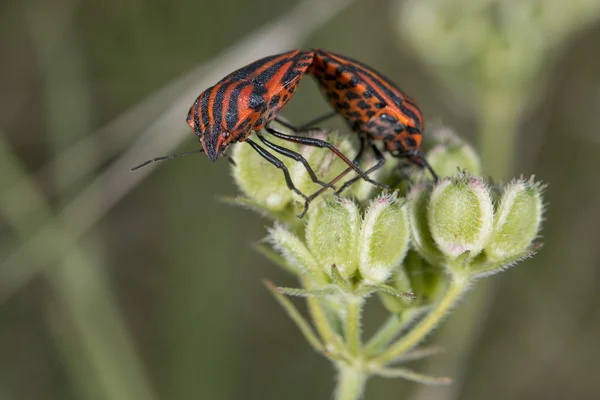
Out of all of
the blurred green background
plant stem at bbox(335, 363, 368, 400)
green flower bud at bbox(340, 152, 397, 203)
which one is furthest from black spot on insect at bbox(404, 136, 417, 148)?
the blurred green background

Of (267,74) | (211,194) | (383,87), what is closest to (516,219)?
(383,87)

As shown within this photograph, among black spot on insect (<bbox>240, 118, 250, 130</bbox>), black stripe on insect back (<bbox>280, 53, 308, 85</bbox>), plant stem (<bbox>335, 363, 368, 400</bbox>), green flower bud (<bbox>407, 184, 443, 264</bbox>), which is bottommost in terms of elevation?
plant stem (<bbox>335, 363, 368, 400</bbox>)

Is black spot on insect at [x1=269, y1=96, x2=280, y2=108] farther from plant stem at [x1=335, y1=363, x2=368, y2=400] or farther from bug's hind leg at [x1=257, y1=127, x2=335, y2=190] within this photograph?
plant stem at [x1=335, y1=363, x2=368, y2=400]

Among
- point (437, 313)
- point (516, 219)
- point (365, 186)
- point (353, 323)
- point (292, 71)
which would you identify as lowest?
point (437, 313)

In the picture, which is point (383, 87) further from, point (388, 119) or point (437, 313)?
point (437, 313)

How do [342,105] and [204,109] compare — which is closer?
[204,109]

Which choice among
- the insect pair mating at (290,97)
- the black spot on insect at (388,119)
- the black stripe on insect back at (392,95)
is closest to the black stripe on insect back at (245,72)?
the insect pair mating at (290,97)

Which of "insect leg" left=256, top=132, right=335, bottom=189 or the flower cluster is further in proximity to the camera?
"insect leg" left=256, top=132, right=335, bottom=189
